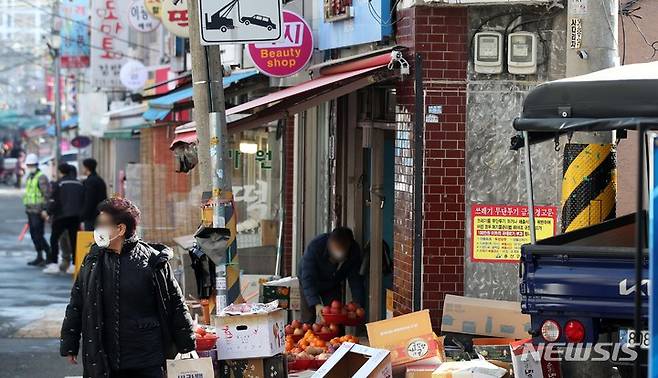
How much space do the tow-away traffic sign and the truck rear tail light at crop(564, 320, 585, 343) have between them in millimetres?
3255

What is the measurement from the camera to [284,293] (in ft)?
44.4

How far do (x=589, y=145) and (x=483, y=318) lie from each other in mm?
2226

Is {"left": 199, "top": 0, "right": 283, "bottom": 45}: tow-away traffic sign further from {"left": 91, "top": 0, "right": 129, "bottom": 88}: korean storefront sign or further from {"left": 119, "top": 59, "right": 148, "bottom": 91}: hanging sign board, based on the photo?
{"left": 119, "top": 59, "right": 148, "bottom": 91}: hanging sign board

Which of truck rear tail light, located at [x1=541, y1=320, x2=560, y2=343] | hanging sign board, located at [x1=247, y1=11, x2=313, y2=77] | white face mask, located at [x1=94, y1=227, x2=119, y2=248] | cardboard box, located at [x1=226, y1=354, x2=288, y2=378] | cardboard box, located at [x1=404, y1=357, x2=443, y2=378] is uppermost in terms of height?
hanging sign board, located at [x1=247, y1=11, x2=313, y2=77]

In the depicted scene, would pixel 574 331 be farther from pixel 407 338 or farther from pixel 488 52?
pixel 488 52

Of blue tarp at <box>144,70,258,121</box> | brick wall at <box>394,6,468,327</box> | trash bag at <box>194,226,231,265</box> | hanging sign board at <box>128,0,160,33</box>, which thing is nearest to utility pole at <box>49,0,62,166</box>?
hanging sign board at <box>128,0,160,33</box>

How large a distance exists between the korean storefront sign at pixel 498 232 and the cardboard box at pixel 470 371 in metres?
2.33

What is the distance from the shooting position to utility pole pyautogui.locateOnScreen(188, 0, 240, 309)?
10047 mm

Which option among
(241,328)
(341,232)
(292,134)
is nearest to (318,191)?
(292,134)

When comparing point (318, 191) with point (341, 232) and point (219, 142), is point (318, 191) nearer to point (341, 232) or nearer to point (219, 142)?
point (341, 232)

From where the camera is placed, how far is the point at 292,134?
17078 mm

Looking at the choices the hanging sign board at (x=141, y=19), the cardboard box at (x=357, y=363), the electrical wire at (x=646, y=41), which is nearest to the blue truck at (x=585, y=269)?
the cardboard box at (x=357, y=363)

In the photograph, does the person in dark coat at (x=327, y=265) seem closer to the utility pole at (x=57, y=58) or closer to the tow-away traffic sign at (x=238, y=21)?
the tow-away traffic sign at (x=238, y=21)

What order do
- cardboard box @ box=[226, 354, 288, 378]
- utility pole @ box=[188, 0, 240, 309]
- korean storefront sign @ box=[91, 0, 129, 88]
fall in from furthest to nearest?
korean storefront sign @ box=[91, 0, 129, 88] < utility pole @ box=[188, 0, 240, 309] < cardboard box @ box=[226, 354, 288, 378]
